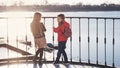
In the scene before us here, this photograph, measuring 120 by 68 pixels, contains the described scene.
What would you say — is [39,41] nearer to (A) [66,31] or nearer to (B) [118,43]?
(A) [66,31]

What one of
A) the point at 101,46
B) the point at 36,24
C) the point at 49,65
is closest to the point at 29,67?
the point at 49,65

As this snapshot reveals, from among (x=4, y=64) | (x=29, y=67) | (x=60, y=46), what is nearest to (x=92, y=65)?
(x=60, y=46)

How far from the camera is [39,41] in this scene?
7422 millimetres

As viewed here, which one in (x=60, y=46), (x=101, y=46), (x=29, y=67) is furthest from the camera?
(x=101, y=46)

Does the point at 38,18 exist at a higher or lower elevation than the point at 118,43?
higher

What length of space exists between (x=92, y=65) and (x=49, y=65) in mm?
905

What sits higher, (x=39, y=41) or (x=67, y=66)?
(x=39, y=41)

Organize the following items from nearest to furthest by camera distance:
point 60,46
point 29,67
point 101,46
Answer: point 29,67 → point 60,46 → point 101,46

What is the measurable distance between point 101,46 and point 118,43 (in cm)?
264

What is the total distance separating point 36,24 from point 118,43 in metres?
43.1

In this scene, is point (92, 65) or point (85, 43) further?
point (85, 43)

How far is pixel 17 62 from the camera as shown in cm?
757

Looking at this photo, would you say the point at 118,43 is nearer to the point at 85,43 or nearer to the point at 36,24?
the point at 85,43

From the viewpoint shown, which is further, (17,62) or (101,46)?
(101,46)
